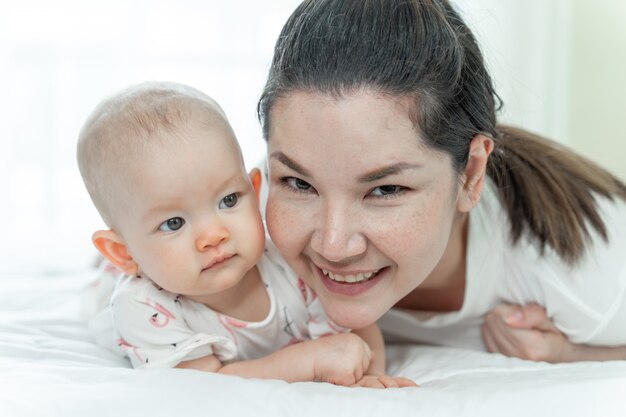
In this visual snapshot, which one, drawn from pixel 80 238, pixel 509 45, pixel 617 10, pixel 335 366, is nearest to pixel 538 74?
pixel 509 45

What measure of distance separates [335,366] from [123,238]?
0.41 m

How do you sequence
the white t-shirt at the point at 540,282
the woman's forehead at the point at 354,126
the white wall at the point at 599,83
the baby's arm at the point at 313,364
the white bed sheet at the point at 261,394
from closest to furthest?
the white bed sheet at the point at 261,394
the woman's forehead at the point at 354,126
the baby's arm at the point at 313,364
the white t-shirt at the point at 540,282
the white wall at the point at 599,83

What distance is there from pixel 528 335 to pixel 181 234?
0.75 metres

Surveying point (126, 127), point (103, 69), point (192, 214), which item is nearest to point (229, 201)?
point (192, 214)

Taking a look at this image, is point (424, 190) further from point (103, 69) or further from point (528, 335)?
point (103, 69)

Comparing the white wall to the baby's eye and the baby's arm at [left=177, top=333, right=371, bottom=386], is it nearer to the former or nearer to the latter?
the baby's arm at [left=177, top=333, right=371, bottom=386]

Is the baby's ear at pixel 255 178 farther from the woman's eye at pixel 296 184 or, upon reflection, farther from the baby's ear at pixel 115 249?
the baby's ear at pixel 115 249

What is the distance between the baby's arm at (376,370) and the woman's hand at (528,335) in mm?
288

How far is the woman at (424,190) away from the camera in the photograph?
4.16 ft

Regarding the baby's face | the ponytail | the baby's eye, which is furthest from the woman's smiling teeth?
the ponytail

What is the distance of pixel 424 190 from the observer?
1.31m

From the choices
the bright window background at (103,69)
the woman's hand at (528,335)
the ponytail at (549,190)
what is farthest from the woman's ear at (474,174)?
the bright window background at (103,69)

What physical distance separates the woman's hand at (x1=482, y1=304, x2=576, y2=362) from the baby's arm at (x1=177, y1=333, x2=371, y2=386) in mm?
404

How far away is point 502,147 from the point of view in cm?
164
